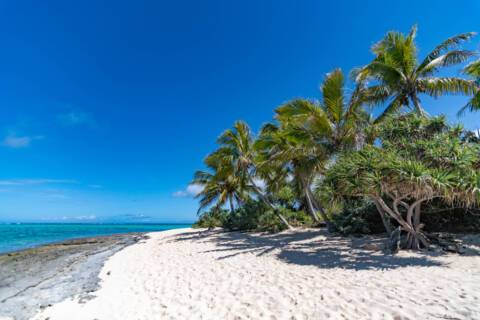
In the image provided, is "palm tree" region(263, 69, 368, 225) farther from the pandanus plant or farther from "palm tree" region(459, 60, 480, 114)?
"palm tree" region(459, 60, 480, 114)

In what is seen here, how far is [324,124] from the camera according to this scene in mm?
9758

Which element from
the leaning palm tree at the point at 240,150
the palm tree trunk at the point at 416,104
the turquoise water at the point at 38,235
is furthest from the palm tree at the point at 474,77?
the turquoise water at the point at 38,235

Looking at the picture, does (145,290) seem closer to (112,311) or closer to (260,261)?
(112,311)

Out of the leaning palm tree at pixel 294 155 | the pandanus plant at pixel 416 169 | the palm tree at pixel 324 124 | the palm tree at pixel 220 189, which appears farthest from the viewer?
the palm tree at pixel 220 189

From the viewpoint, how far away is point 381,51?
1105cm

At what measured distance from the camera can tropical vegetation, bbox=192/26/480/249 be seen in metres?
6.32

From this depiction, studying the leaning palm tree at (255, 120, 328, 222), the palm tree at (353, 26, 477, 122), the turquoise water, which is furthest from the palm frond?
the turquoise water

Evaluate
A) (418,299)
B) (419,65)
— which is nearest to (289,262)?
(418,299)

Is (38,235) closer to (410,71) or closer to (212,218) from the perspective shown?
(212,218)

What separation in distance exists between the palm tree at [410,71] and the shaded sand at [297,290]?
6848 mm

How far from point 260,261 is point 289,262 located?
0.82 metres

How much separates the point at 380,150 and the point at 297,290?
5141 mm

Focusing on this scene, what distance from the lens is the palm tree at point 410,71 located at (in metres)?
9.81

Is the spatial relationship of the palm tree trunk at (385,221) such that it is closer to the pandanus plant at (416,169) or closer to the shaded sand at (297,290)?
the pandanus plant at (416,169)
